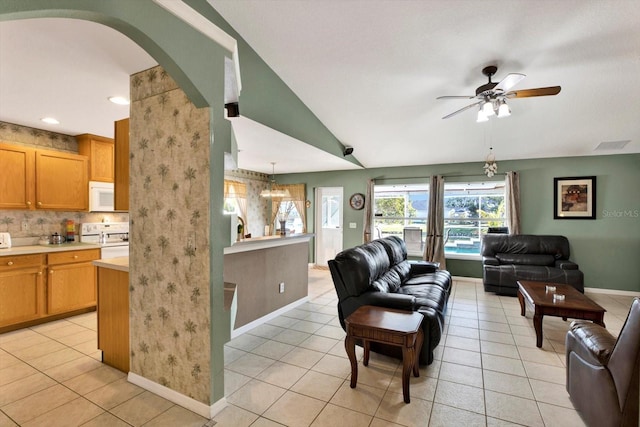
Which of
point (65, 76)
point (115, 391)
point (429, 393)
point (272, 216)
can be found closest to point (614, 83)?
point (429, 393)

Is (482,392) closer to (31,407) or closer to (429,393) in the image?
(429,393)

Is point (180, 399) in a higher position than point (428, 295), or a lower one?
lower

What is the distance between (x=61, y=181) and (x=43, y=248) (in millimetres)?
932

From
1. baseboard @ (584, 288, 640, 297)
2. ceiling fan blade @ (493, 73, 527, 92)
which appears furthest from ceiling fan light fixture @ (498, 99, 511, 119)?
baseboard @ (584, 288, 640, 297)

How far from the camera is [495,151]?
5.19 metres

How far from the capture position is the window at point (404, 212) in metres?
6.32

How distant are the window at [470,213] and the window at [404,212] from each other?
47cm

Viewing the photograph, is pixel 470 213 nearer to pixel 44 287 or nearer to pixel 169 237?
pixel 169 237

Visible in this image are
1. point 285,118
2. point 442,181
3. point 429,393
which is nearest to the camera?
point 429,393

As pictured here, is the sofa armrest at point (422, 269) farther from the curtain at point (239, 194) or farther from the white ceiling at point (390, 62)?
the curtain at point (239, 194)

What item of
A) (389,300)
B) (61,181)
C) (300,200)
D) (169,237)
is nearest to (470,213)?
(300,200)

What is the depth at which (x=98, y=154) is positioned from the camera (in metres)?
4.29

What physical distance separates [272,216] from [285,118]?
4484mm

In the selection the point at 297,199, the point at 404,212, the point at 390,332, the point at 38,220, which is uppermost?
the point at 297,199
